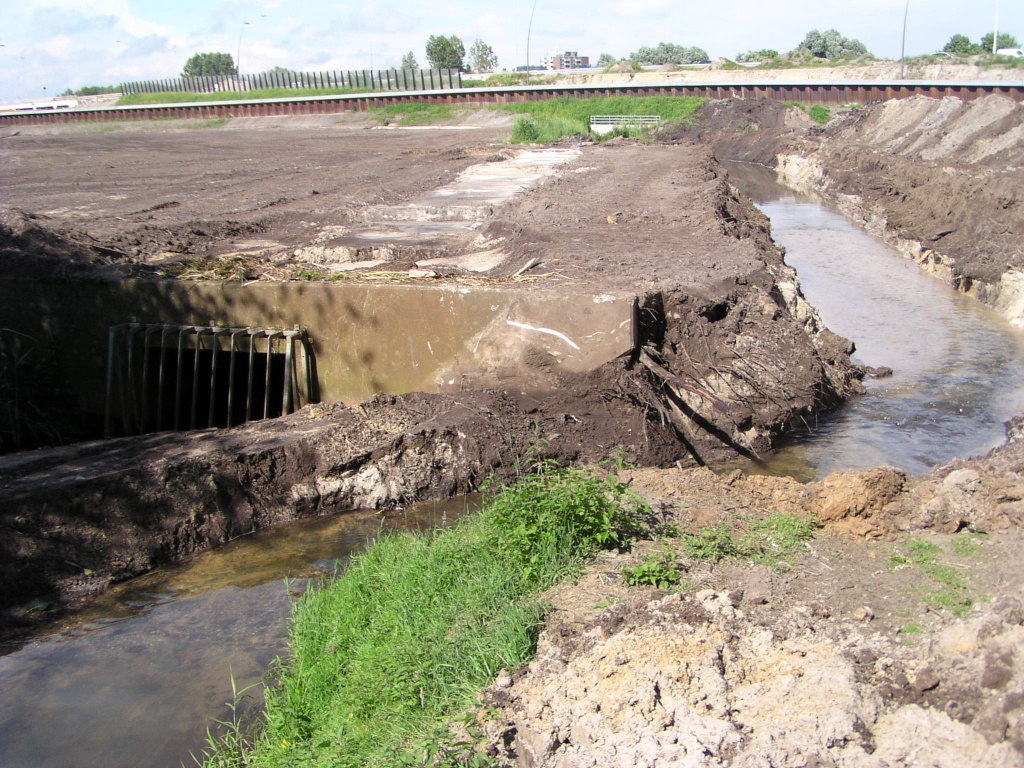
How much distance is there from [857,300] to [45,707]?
1315 cm

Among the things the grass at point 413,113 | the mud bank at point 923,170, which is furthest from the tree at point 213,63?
the mud bank at point 923,170

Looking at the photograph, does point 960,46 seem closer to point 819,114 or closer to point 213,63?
point 819,114

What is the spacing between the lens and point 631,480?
631cm

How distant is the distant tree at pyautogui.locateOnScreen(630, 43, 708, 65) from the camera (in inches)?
4769

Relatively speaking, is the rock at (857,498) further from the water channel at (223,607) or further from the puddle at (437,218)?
the puddle at (437,218)

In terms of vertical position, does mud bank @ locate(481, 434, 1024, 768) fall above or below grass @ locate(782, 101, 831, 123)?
below

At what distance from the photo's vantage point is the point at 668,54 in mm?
122750

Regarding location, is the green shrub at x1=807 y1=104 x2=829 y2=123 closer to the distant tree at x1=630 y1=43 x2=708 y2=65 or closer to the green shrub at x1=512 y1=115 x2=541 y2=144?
the green shrub at x1=512 y1=115 x2=541 y2=144

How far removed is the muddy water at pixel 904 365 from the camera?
820 centimetres

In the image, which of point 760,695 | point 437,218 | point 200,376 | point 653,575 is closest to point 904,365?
point 653,575

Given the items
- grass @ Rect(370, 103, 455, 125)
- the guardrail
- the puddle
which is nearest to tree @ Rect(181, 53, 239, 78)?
the guardrail

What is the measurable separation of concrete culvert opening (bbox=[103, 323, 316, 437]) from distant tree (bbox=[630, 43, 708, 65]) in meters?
121

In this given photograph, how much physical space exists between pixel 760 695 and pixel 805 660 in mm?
295

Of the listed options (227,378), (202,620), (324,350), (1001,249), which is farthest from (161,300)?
(1001,249)
